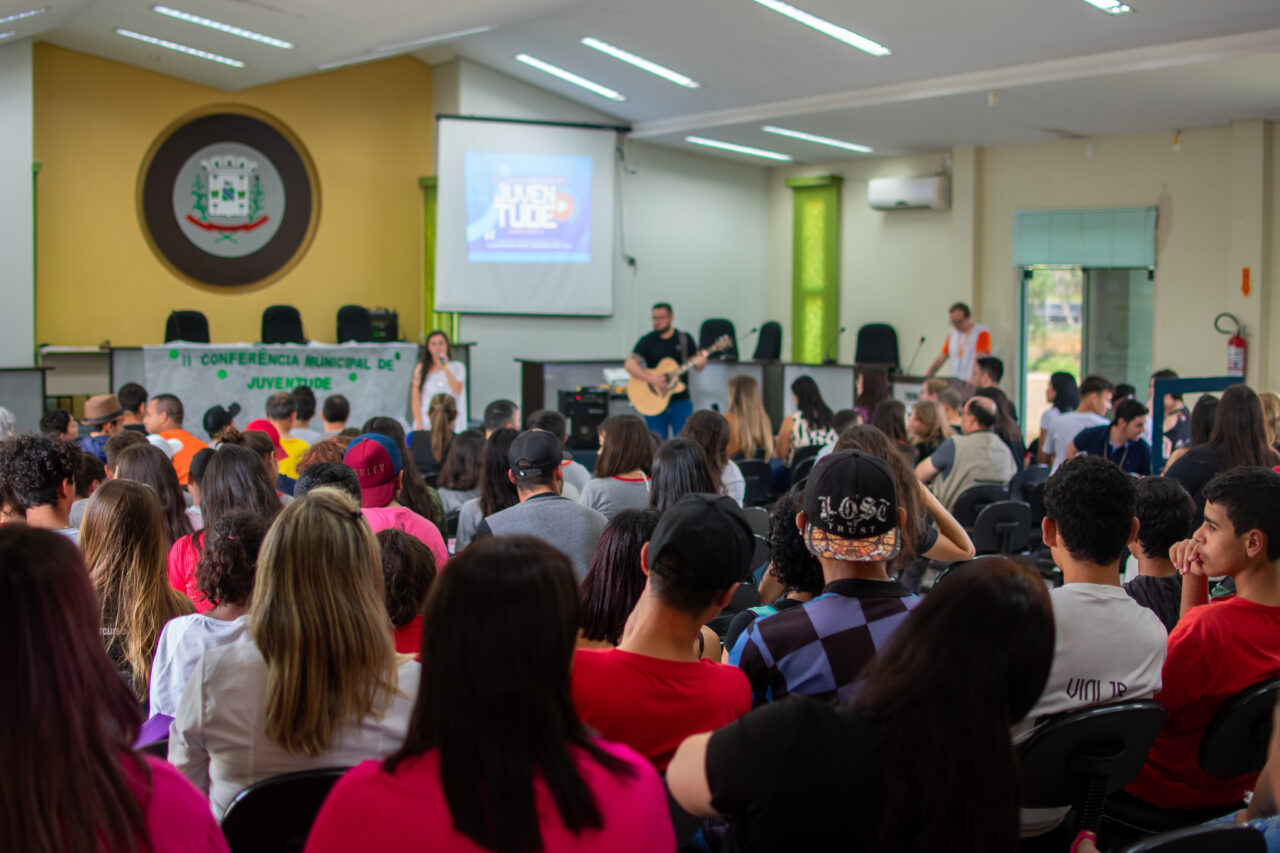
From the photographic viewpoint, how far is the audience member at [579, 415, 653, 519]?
4.26 meters

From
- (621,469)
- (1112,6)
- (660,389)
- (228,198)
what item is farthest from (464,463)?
(228,198)

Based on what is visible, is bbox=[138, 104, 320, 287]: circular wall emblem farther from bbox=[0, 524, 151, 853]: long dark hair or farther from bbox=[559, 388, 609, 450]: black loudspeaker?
bbox=[0, 524, 151, 853]: long dark hair

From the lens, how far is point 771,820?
1.39m

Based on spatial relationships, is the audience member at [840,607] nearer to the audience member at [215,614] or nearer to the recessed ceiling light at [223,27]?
the audience member at [215,614]

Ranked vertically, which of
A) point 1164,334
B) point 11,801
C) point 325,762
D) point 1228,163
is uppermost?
point 1228,163

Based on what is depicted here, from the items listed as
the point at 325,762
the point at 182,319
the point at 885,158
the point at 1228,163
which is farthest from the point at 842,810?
the point at 885,158

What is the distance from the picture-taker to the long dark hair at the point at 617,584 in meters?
2.45

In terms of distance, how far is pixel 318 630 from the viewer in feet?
6.07

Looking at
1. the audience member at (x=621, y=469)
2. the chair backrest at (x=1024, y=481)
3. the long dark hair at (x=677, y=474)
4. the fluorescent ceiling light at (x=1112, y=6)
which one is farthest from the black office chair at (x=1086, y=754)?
the fluorescent ceiling light at (x=1112, y=6)

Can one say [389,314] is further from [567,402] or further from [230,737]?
[230,737]

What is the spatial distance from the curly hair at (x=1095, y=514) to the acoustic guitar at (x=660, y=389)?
23.6ft

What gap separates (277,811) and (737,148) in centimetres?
1186

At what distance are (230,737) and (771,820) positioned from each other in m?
0.99

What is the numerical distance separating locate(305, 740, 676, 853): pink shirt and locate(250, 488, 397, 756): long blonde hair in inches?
21.2
